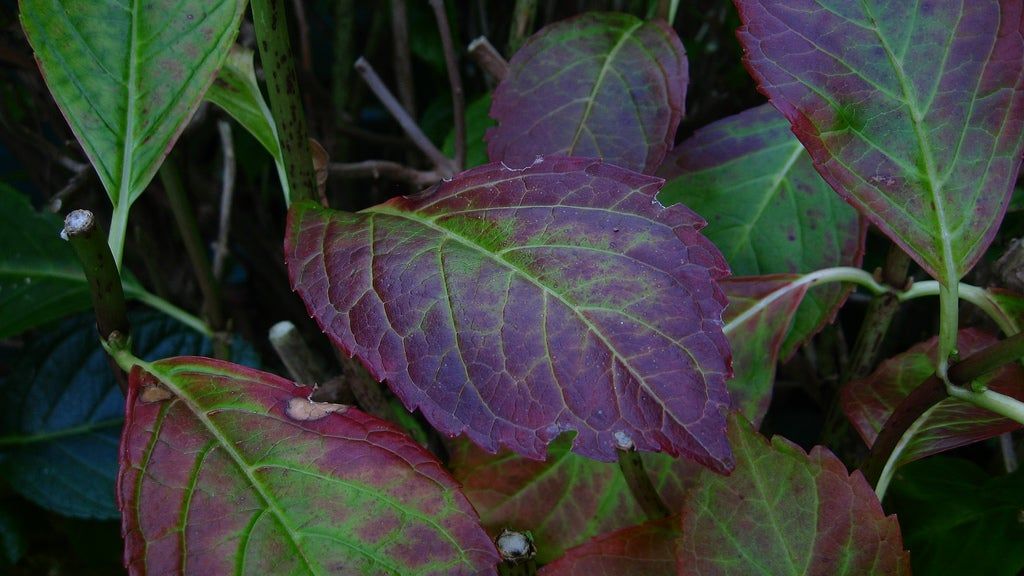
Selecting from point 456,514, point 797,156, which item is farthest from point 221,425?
point 797,156

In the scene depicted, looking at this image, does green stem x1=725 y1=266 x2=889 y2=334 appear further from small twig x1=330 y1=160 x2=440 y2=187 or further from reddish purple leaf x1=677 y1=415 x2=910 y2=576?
small twig x1=330 y1=160 x2=440 y2=187

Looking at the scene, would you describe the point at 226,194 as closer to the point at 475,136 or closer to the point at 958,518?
the point at 475,136

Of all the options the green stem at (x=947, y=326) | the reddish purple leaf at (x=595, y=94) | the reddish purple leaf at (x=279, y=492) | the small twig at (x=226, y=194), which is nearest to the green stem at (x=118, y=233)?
the reddish purple leaf at (x=279, y=492)

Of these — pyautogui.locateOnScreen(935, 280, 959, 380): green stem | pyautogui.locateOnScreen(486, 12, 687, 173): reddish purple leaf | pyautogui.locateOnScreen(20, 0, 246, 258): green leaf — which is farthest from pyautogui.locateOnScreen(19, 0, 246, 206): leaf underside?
pyautogui.locateOnScreen(935, 280, 959, 380): green stem

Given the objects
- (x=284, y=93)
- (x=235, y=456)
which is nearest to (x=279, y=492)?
(x=235, y=456)

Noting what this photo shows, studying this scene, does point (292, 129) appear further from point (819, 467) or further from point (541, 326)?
point (819, 467)
